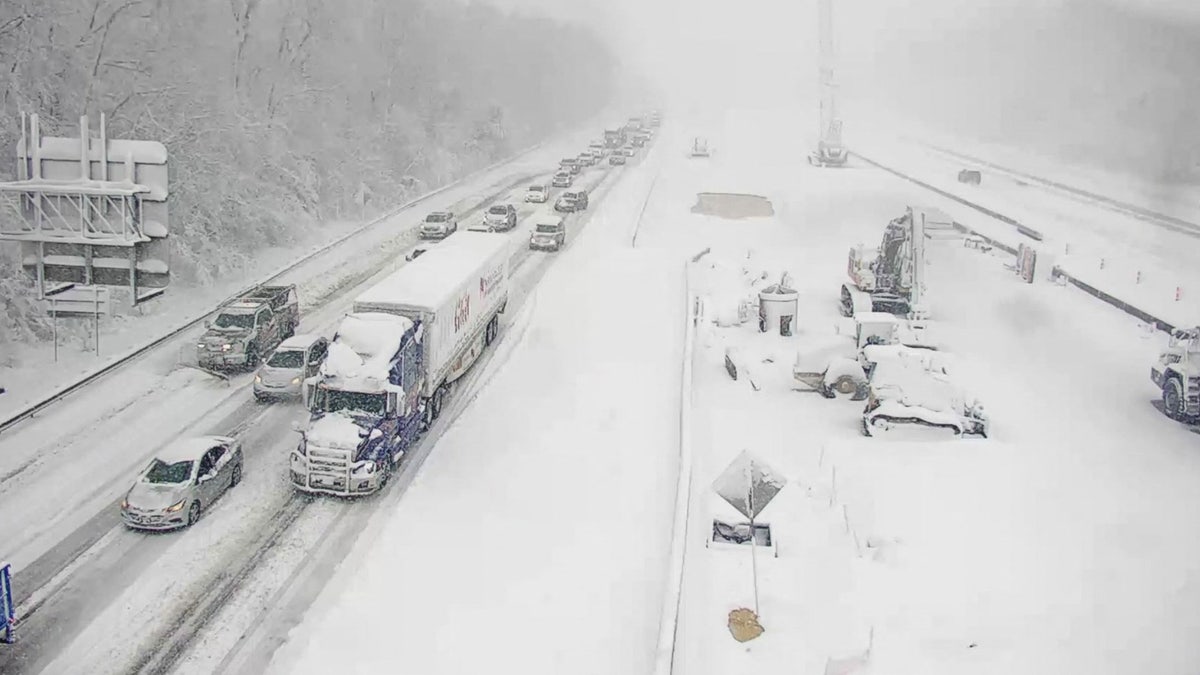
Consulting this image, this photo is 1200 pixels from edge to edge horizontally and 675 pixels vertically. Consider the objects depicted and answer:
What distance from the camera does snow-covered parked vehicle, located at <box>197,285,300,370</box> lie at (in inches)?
1088

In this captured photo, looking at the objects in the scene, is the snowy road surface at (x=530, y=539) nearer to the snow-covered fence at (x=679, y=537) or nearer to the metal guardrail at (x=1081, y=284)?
the snow-covered fence at (x=679, y=537)

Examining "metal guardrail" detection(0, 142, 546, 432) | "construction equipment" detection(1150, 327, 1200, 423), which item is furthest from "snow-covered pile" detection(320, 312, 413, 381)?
"construction equipment" detection(1150, 327, 1200, 423)

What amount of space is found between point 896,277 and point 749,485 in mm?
24345

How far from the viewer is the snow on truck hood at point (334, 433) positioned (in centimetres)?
2023

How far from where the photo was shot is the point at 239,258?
39156mm

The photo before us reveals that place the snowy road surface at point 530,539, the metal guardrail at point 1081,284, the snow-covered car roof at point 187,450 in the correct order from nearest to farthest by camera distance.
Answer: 1. the snowy road surface at point 530,539
2. the snow-covered car roof at point 187,450
3. the metal guardrail at point 1081,284

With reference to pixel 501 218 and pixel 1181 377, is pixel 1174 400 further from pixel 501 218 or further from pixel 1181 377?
pixel 501 218

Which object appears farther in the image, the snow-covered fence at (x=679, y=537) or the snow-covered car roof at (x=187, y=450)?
the snow-covered car roof at (x=187, y=450)

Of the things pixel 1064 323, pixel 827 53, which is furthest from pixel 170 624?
pixel 827 53

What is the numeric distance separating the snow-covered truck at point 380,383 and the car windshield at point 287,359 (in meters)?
3.84

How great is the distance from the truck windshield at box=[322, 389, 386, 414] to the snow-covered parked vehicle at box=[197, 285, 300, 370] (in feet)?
26.8

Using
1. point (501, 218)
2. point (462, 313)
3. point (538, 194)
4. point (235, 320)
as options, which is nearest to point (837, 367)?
point (462, 313)

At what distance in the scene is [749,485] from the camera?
14.9m

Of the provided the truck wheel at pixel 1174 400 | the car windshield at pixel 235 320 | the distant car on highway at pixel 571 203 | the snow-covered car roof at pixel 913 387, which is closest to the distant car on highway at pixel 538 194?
the distant car on highway at pixel 571 203
